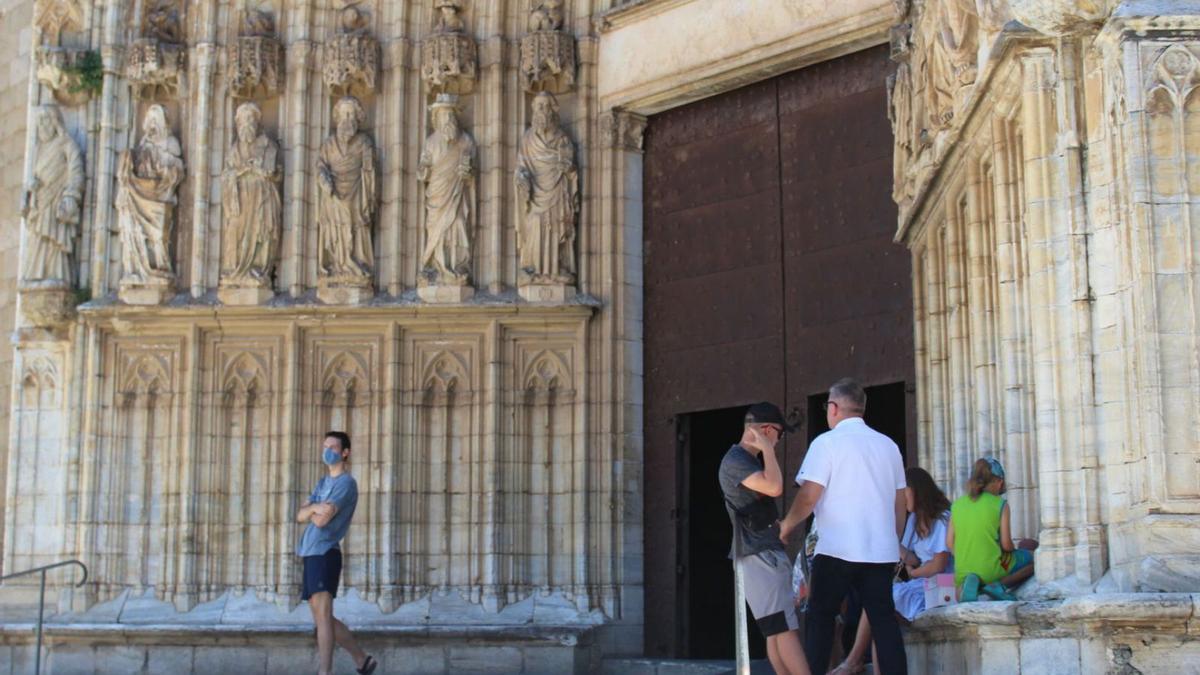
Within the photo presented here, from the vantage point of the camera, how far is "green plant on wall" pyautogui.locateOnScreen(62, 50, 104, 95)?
1405 centimetres

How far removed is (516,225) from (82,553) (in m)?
4.11

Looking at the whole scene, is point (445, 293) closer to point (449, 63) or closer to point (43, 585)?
point (449, 63)

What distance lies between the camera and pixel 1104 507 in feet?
23.7

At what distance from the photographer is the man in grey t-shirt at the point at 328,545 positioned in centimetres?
1010

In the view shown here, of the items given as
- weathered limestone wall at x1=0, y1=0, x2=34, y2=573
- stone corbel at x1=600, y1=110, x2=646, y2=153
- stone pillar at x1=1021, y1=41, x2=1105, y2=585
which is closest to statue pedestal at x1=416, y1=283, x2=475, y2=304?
stone corbel at x1=600, y1=110, x2=646, y2=153

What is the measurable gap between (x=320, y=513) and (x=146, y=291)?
4.20 meters

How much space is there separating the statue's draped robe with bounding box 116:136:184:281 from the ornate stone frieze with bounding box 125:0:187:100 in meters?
0.50

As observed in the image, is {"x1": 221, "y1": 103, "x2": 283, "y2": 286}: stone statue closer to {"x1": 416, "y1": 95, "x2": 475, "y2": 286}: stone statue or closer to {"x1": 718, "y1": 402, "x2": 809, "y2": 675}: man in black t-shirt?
{"x1": 416, "y1": 95, "x2": 475, "y2": 286}: stone statue

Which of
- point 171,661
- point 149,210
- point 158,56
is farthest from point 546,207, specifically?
point 171,661

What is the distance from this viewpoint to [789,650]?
7441 millimetres

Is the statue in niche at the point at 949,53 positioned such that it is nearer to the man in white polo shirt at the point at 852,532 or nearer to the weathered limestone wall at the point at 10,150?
the man in white polo shirt at the point at 852,532

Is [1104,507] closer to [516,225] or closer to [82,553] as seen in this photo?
[516,225]

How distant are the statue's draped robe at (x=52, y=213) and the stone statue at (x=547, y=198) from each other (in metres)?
3.56

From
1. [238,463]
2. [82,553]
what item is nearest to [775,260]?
[238,463]
